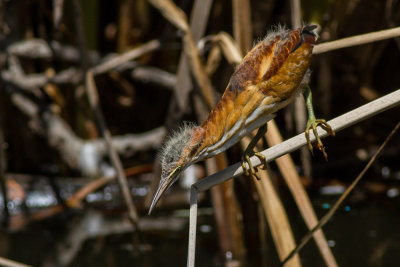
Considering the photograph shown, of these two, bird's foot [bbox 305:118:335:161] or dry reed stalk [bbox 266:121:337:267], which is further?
dry reed stalk [bbox 266:121:337:267]

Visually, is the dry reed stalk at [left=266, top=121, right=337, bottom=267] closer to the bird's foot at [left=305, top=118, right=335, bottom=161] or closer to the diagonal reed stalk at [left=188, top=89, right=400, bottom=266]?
the bird's foot at [left=305, top=118, right=335, bottom=161]

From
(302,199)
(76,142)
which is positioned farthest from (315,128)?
(76,142)

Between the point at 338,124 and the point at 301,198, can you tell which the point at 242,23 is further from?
the point at 338,124

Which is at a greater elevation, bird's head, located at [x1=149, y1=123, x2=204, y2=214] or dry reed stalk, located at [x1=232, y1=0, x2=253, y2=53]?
dry reed stalk, located at [x1=232, y1=0, x2=253, y2=53]

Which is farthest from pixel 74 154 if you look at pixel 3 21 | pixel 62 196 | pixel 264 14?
pixel 264 14

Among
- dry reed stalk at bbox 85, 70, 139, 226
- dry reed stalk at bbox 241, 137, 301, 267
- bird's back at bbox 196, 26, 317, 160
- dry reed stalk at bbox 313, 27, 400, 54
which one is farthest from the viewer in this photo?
dry reed stalk at bbox 85, 70, 139, 226

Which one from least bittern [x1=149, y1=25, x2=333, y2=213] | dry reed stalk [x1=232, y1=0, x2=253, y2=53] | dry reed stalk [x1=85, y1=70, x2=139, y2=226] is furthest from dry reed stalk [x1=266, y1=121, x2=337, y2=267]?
dry reed stalk [x1=85, y1=70, x2=139, y2=226]

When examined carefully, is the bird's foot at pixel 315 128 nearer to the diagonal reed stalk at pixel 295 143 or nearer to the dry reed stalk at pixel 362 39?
the diagonal reed stalk at pixel 295 143
